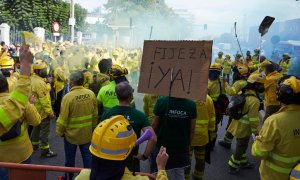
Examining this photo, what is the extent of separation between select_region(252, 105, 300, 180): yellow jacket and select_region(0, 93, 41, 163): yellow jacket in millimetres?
2707

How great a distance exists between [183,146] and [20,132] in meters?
1.98

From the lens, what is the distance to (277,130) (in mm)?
3262

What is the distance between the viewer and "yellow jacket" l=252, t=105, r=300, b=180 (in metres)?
3.27

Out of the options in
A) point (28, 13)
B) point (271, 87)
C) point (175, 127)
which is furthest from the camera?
point (28, 13)

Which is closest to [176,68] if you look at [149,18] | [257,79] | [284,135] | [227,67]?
[284,135]

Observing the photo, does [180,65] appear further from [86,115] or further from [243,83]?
[243,83]

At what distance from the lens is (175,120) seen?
3955 mm

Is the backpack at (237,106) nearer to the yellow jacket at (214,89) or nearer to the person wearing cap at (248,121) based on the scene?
the person wearing cap at (248,121)

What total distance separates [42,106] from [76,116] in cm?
166

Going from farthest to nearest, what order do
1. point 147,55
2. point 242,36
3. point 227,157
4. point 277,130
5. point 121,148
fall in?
point 242,36
point 227,157
point 147,55
point 277,130
point 121,148

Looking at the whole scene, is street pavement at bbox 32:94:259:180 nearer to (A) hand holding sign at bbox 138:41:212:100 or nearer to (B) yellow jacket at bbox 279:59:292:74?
(A) hand holding sign at bbox 138:41:212:100

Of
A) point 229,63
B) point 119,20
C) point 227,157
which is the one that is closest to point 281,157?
point 227,157

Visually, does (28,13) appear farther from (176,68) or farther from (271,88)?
(176,68)

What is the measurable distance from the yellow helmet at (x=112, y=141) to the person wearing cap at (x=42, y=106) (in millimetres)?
4134
